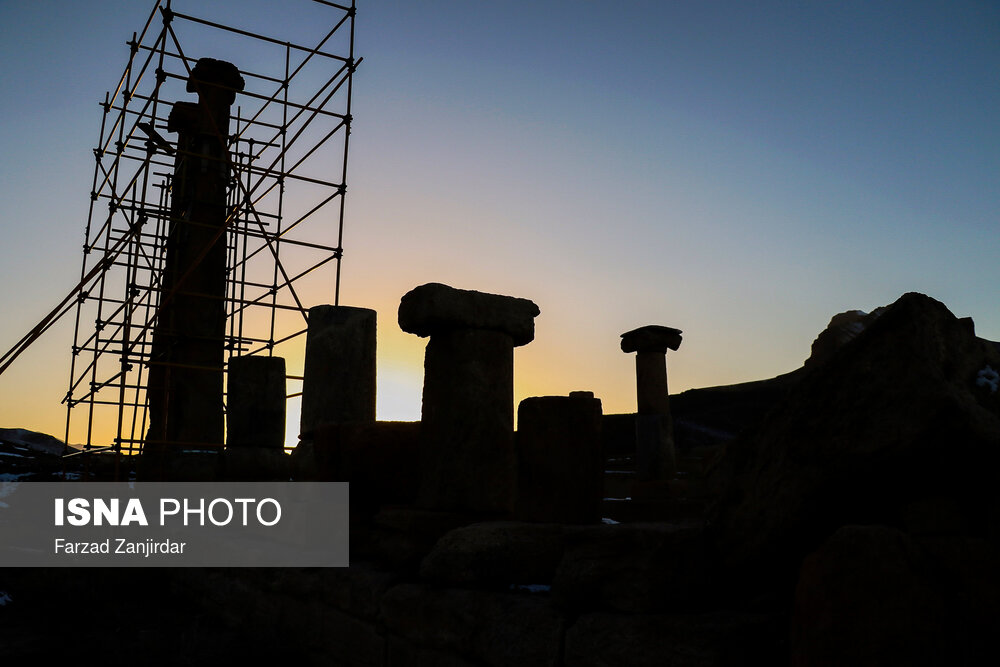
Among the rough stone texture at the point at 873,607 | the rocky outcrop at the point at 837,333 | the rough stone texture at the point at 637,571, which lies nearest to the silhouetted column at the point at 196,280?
the rough stone texture at the point at 637,571

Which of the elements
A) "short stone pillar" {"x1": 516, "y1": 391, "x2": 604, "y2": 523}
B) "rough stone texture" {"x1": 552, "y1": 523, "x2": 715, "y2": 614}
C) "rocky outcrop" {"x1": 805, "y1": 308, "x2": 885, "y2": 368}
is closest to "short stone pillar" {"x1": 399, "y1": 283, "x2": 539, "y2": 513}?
"short stone pillar" {"x1": 516, "y1": 391, "x2": 604, "y2": 523}

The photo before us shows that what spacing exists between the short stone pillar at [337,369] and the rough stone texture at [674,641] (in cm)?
535

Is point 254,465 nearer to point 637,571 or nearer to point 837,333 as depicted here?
point 637,571

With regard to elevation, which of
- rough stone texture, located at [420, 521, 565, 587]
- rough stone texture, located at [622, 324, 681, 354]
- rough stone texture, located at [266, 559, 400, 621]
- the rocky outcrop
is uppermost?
the rocky outcrop

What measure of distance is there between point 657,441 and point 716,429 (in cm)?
964

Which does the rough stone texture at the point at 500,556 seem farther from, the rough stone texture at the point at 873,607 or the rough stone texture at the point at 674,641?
the rough stone texture at the point at 873,607

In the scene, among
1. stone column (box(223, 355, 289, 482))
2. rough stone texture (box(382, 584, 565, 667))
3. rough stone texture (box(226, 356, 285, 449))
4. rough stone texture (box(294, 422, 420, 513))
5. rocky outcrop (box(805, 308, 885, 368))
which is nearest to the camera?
rough stone texture (box(382, 584, 565, 667))

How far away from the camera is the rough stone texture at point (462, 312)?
5.48m

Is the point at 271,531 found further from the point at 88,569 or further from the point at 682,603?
the point at 682,603

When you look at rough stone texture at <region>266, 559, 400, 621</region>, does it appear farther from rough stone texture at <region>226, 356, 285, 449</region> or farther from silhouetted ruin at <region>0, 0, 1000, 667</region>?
rough stone texture at <region>226, 356, 285, 449</region>

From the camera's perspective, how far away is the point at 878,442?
8.82 feet

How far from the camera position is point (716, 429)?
2450 cm

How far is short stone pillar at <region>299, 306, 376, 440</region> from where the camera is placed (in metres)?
8.32

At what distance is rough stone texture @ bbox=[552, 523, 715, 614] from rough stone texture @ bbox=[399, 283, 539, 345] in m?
2.27
